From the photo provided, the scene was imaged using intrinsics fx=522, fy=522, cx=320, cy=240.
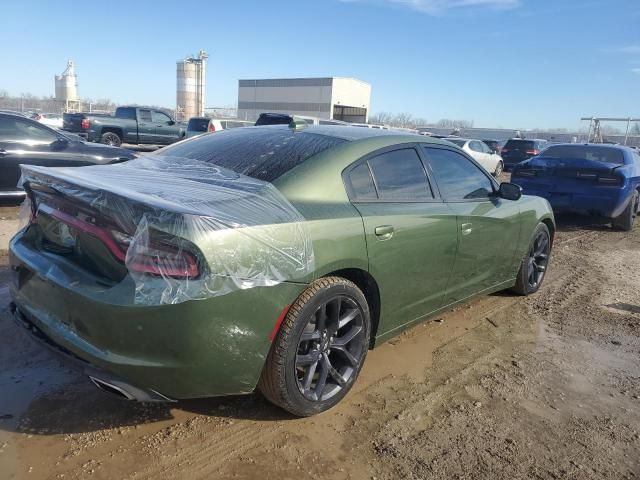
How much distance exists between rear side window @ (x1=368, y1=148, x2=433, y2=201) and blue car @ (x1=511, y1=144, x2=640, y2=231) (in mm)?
6081

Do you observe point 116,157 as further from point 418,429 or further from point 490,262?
point 418,429

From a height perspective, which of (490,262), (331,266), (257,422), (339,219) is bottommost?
(257,422)

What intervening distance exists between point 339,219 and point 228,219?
70cm

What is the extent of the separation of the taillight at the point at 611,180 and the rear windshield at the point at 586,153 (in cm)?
56

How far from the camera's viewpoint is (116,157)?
8094 mm

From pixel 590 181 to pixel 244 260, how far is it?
7918mm

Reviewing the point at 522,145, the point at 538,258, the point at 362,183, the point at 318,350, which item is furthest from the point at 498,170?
the point at 318,350

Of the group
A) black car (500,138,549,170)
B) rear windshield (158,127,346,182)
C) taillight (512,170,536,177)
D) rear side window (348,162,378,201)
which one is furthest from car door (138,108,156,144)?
rear side window (348,162,378,201)

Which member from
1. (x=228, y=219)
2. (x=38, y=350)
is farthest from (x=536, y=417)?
(x=38, y=350)

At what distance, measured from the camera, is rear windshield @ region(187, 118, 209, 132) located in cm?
1920

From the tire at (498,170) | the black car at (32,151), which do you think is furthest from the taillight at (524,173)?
the tire at (498,170)

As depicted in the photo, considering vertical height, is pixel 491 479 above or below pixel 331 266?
below

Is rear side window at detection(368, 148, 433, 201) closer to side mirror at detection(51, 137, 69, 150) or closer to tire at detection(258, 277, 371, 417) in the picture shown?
tire at detection(258, 277, 371, 417)

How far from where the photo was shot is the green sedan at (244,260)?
226 centimetres
